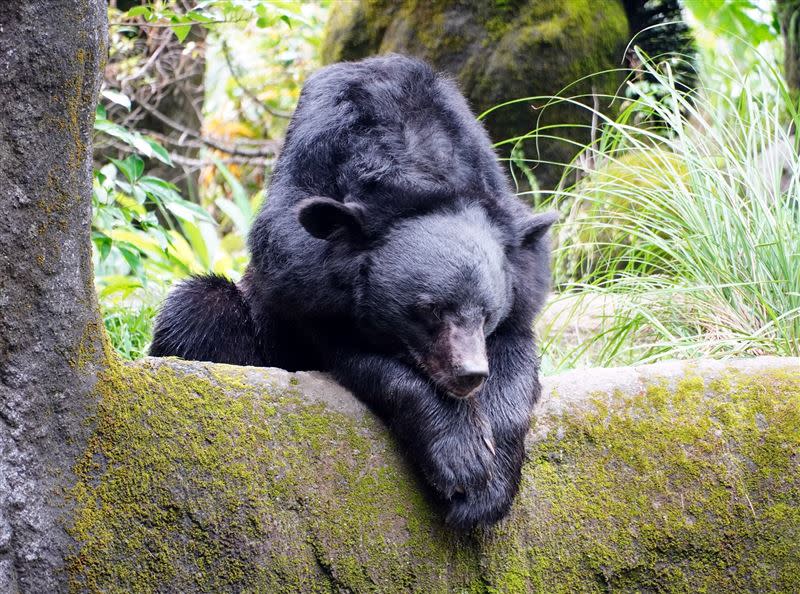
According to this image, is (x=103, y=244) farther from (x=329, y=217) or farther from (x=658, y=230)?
(x=658, y=230)

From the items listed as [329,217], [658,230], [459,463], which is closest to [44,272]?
[329,217]

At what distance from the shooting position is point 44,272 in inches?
95.8

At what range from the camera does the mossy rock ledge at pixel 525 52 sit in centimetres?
783

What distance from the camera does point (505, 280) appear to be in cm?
340

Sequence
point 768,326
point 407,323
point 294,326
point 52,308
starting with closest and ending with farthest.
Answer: point 52,308 → point 407,323 → point 294,326 → point 768,326

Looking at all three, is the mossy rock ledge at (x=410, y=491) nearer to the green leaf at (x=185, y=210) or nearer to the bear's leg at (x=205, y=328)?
the bear's leg at (x=205, y=328)

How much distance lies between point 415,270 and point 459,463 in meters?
0.70

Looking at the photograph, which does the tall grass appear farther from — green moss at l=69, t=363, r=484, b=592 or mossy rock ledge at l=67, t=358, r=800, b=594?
green moss at l=69, t=363, r=484, b=592

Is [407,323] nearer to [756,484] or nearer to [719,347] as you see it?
[756,484]

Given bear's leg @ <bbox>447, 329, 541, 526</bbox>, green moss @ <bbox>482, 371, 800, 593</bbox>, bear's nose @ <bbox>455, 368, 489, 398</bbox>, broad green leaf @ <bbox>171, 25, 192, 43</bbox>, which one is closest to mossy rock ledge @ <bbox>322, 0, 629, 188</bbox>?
broad green leaf @ <bbox>171, 25, 192, 43</bbox>

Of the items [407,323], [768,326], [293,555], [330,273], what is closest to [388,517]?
[293,555]

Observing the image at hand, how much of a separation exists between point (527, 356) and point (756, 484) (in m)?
0.94

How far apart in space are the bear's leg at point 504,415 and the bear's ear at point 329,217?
2.31ft

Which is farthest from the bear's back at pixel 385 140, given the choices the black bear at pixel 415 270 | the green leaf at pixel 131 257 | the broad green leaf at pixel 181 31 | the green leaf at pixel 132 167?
the green leaf at pixel 131 257
